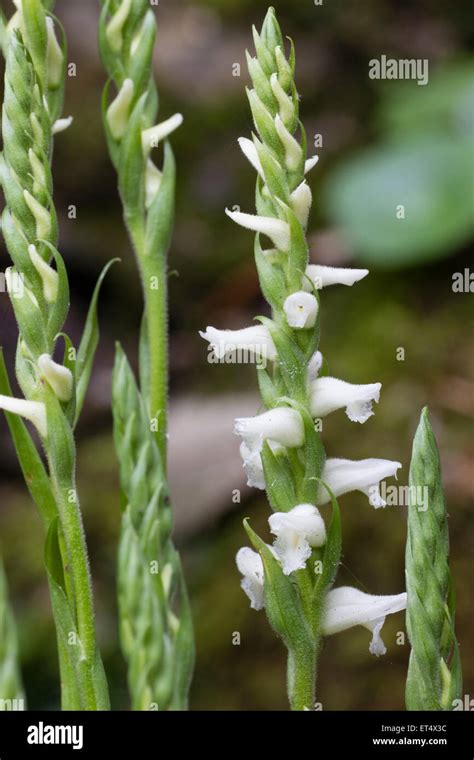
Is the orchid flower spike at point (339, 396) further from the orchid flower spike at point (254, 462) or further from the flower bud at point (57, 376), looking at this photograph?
the flower bud at point (57, 376)

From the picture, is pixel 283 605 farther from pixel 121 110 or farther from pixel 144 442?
pixel 121 110

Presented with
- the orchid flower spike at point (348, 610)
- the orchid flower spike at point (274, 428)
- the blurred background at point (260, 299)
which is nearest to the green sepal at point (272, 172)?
the orchid flower spike at point (274, 428)

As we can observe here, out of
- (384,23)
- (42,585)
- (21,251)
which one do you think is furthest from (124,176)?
(384,23)

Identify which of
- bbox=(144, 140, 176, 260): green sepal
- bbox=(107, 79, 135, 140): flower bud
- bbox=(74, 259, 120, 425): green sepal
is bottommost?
bbox=(74, 259, 120, 425): green sepal

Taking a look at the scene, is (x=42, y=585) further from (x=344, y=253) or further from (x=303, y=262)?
(x=303, y=262)

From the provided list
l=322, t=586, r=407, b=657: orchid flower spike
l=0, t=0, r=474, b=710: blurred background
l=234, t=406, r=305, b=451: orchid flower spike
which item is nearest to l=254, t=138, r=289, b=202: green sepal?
l=234, t=406, r=305, b=451: orchid flower spike

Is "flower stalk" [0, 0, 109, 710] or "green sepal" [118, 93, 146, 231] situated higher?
"green sepal" [118, 93, 146, 231]

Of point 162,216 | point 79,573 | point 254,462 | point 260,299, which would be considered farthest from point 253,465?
point 260,299

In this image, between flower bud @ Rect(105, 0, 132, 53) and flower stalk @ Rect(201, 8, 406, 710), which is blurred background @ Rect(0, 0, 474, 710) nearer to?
flower stalk @ Rect(201, 8, 406, 710)
